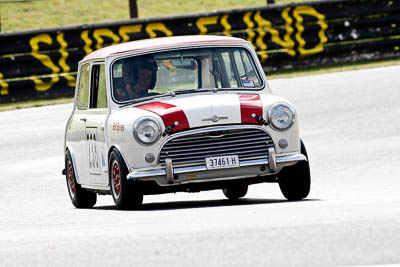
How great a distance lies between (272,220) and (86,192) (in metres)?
4.04

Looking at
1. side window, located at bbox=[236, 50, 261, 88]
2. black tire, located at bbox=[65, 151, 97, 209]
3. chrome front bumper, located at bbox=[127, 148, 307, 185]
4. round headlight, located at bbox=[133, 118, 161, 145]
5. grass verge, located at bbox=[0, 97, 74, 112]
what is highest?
side window, located at bbox=[236, 50, 261, 88]

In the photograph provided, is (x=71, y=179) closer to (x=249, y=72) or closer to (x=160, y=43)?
(x=160, y=43)

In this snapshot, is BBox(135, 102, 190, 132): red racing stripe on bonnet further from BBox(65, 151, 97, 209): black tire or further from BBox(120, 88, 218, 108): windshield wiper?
BBox(65, 151, 97, 209): black tire

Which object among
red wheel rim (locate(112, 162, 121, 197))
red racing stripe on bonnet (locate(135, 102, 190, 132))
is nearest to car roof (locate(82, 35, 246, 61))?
red racing stripe on bonnet (locate(135, 102, 190, 132))

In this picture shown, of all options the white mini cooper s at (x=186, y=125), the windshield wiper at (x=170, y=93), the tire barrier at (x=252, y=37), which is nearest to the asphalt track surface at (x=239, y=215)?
the white mini cooper s at (x=186, y=125)

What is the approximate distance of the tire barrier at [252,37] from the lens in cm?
1931

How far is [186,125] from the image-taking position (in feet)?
28.5

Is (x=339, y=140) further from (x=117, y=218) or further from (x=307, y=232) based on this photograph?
(x=307, y=232)

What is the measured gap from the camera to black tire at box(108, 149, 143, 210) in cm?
874

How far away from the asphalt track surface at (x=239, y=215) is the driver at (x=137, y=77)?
3.47 feet

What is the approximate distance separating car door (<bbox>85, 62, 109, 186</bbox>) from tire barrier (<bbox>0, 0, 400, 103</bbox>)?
9.23 meters

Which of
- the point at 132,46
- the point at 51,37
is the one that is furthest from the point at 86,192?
the point at 51,37

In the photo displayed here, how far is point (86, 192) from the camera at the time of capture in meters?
10.6

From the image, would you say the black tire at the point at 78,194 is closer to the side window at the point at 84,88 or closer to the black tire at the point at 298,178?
the side window at the point at 84,88
